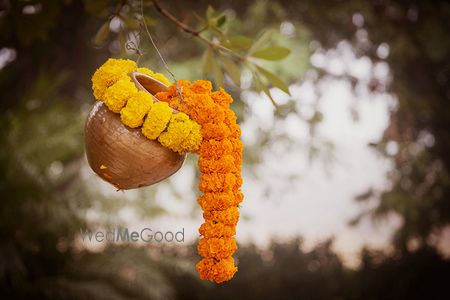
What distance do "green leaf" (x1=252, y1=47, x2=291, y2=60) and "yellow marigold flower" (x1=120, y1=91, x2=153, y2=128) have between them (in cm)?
53

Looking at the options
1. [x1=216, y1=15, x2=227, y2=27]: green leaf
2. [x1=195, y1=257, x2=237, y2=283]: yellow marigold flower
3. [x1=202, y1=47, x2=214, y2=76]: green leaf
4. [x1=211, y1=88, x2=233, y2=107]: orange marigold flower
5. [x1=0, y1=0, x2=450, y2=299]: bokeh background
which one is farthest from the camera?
[x1=0, y1=0, x2=450, y2=299]: bokeh background

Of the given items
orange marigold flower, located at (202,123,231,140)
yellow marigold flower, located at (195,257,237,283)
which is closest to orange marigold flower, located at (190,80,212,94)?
orange marigold flower, located at (202,123,231,140)

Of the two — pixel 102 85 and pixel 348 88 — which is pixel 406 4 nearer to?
pixel 348 88

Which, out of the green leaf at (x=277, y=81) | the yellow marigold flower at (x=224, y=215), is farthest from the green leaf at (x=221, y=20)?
the yellow marigold flower at (x=224, y=215)

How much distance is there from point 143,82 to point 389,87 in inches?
161

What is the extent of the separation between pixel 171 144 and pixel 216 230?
24 cm

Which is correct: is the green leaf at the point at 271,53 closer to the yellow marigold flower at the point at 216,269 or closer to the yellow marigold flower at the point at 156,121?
the yellow marigold flower at the point at 156,121

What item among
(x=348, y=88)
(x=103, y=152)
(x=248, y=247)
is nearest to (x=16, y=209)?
(x=248, y=247)

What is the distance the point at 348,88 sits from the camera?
4.52 m

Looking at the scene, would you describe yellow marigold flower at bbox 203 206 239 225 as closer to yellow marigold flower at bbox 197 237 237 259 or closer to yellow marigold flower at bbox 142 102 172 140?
yellow marigold flower at bbox 197 237 237 259

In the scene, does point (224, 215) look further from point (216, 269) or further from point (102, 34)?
point (102, 34)

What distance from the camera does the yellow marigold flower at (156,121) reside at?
3.09 feet

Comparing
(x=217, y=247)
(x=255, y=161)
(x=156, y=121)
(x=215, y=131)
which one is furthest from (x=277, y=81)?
(x=255, y=161)

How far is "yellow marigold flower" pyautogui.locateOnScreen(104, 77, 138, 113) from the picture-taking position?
0.94m
